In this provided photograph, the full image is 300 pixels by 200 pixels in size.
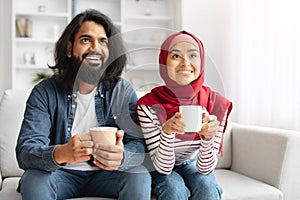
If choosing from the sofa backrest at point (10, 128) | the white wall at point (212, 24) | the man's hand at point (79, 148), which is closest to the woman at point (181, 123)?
the man's hand at point (79, 148)

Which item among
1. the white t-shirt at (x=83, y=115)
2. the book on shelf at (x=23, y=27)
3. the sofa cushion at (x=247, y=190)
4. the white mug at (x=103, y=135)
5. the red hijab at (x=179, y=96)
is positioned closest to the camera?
the white mug at (x=103, y=135)

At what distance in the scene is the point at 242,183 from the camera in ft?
5.72

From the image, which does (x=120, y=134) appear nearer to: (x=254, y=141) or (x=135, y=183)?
(x=135, y=183)

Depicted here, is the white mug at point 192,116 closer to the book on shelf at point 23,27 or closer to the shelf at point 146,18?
the shelf at point 146,18

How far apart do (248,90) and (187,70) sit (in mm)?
1794

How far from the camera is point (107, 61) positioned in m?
1.31

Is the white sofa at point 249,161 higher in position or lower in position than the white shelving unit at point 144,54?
lower

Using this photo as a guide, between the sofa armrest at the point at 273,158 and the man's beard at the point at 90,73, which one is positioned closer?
the man's beard at the point at 90,73

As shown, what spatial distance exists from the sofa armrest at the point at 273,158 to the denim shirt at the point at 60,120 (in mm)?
642

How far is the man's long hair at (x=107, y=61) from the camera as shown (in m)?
1.30

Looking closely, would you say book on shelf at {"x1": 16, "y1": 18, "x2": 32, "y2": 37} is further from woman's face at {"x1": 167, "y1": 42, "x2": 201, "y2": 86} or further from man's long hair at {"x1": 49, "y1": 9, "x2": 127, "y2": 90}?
woman's face at {"x1": 167, "y1": 42, "x2": 201, "y2": 86}

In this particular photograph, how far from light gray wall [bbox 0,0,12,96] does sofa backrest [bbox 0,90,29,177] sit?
2251mm

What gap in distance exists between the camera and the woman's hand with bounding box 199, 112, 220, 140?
1.33 metres

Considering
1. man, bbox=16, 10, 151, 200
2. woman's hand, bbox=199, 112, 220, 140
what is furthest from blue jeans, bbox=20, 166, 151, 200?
woman's hand, bbox=199, 112, 220, 140
